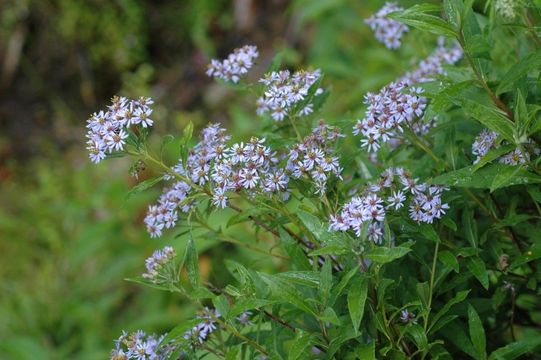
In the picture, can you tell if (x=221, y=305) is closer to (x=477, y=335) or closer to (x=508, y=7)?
(x=477, y=335)

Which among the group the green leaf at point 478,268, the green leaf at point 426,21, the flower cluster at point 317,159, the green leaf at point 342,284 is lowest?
the green leaf at point 478,268

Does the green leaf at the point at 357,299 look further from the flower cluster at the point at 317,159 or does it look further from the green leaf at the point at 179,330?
the green leaf at the point at 179,330

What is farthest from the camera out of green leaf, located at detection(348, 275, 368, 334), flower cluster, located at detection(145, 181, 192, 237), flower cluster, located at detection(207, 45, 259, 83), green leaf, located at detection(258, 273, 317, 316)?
flower cluster, located at detection(207, 45, 259, 83)

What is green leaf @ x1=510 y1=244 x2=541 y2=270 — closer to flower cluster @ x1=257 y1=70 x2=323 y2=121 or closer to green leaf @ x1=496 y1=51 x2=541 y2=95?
green leaf @ x1=496 y1=51 x2=541 y2=95

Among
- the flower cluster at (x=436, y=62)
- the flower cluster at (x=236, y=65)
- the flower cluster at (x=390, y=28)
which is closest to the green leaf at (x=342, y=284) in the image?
the flower cluster at (x=236, y=65)

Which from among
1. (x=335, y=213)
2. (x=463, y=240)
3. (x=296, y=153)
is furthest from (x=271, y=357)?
(x=463, y=240)

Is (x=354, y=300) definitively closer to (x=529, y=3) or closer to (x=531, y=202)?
(x=531, y=202)

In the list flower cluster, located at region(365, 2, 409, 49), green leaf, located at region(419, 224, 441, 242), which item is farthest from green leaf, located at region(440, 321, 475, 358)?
Result: flower cluster, located at region(365, 2, 409, 49)

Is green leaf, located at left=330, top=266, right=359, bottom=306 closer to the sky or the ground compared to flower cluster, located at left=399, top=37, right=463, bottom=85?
closer to the ground
